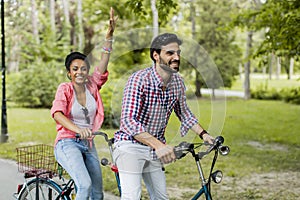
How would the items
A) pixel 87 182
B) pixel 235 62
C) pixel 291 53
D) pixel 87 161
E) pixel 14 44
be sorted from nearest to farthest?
pixel 87 182
pixel 87 161
pixel 291 53
pixel 235 62
pixel 14 44

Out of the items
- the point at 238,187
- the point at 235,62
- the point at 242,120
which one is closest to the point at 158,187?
the point at 238,187

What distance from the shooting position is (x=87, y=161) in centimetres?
363

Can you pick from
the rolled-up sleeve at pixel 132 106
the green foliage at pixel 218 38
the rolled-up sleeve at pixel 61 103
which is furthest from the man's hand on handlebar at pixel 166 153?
the green foliage at pixel 218 38

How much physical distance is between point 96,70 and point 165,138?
0.79 metres

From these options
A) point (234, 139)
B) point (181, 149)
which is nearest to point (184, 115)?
point (181, 149)

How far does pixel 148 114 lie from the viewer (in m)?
2.97

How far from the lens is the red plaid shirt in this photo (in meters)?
2.86

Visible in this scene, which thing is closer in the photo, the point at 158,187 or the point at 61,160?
the point at 158,187

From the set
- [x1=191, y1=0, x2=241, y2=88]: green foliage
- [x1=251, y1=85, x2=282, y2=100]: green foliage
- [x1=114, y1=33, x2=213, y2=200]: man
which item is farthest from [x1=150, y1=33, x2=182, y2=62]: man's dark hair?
[x1=251, y1=85, x2=282, y2=100]: green foliage

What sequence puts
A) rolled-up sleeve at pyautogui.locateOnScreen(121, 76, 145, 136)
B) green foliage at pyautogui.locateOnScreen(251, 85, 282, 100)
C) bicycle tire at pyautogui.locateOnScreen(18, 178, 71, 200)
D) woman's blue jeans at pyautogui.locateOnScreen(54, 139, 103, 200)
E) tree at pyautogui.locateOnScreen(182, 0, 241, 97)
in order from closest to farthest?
1. rolled-up sleeve at pyautogui.locateOnScreen(121, 76, 145, 136)
2. woman's blue jeans at pyautogui.locateOnScreen(54, 139, 103, 200)
3. bicycle tire at pyautogui.locateOnScreen(18, 178, 71, 200)
4. tree at pyautogui.locateOnScreen(182, 0, 241, 97)
5. green foliage at pyautogui.locateOnScreen(251, 85, 282, 100)

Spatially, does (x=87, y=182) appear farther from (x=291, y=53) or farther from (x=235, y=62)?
(x=235, y=62)

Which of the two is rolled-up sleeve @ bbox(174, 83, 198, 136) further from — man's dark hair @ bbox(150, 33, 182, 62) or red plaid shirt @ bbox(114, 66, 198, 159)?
man's dark hair @ bbox(150, 33, 182, 62)

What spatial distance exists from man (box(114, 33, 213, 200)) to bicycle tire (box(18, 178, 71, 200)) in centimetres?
102

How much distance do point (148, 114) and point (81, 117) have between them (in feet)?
2.41
